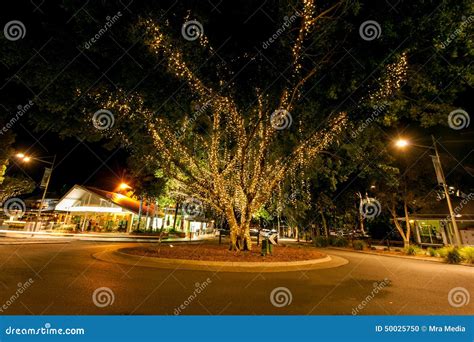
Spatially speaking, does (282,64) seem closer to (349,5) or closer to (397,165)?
(349,5)

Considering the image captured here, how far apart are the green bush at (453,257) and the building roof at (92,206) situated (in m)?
30.2

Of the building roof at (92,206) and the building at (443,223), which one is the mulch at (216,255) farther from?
the building roof at (92,206)

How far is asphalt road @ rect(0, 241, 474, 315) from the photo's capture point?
497 cm

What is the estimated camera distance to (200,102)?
12.9 m

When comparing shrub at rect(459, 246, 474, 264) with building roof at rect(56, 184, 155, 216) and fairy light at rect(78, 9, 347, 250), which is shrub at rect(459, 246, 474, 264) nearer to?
fairy light at rect(78, 9, 347, 250)

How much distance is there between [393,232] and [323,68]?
101ft

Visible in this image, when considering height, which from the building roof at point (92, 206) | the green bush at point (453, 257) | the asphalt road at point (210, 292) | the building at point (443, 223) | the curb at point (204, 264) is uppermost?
the building roof at point (92, 206)

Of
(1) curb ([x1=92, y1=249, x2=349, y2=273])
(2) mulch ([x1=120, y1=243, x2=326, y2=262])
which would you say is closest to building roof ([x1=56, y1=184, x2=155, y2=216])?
(2) mulch ([x1=120, y1=243, x2=326, y2=262])

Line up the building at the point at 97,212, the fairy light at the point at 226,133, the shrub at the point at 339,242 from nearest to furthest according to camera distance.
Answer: the fairy light at the point at 226,133, the shrub at the point at 339,242, the building at the point at 97,212

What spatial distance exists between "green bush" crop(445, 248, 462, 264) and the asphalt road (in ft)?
19.8

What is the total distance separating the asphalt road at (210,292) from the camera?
497cm

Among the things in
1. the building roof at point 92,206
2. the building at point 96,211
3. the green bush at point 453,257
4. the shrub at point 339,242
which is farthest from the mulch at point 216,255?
the building at point 96,211

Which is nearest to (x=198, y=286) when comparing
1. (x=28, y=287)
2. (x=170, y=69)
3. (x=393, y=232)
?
(x=28, y=287)

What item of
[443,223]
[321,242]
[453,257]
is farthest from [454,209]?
[321,242]
